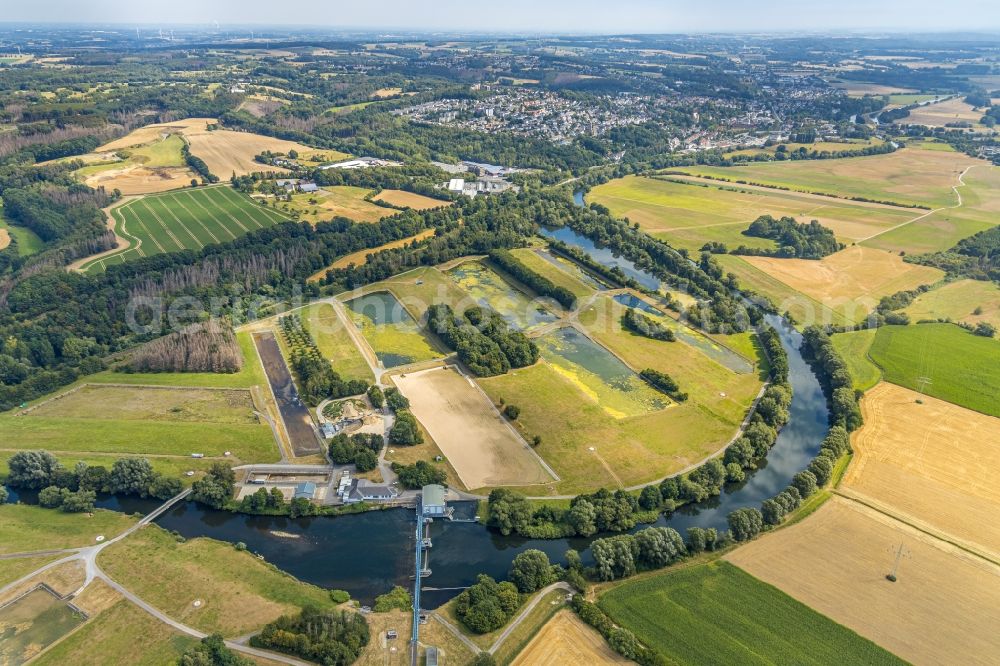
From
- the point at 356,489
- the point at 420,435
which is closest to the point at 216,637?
the point at 356,489

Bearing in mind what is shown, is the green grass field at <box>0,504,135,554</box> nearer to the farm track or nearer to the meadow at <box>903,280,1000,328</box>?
the meadow at <box>903,280,1000,328</box>

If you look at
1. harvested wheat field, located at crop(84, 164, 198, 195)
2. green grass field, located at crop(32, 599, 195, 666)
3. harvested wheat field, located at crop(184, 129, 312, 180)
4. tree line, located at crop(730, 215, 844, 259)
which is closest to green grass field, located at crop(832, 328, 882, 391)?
tree line, located at crop(730, 215, 844, 259)

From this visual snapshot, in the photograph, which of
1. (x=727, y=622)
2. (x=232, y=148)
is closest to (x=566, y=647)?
(x=727, y=622)

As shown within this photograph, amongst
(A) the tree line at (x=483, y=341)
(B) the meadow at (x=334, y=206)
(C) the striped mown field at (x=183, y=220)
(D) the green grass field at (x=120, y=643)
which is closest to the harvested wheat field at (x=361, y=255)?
(B) the meadow at (x=334, y=206)

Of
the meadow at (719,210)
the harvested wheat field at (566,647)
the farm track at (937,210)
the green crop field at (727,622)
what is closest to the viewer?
the harvested wheat field at (566,647)

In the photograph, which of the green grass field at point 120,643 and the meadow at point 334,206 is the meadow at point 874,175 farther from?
the green grass field at point 120,643

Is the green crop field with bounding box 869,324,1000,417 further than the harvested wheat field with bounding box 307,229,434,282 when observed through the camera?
No

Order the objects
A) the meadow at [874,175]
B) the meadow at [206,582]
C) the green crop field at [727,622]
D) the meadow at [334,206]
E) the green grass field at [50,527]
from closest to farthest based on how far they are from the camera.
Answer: the green crop field at [727,622] → the meadow at [206,582] → the green grass field at [50,527] → the meadow at [334,206] → the meadow at [874,175]
